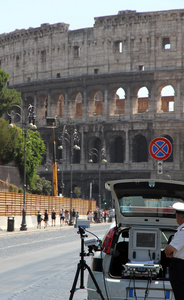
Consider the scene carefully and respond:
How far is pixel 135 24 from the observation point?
78.0 m

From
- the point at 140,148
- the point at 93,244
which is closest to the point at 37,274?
the point at 93,244

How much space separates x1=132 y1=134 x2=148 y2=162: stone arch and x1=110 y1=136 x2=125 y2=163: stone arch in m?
1.53

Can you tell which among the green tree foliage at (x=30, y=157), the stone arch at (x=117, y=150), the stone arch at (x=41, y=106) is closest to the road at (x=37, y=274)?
the green tree foliage at (x=30, y=157)

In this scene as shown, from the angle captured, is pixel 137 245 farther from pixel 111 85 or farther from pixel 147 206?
pixel 111 85

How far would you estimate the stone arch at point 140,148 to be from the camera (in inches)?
3054

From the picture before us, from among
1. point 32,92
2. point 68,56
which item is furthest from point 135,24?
point 32,92

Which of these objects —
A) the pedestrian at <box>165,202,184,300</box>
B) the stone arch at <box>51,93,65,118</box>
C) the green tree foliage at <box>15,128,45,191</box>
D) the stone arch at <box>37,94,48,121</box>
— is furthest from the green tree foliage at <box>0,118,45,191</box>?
the pedestrian at <box>165,202,184,300</box>

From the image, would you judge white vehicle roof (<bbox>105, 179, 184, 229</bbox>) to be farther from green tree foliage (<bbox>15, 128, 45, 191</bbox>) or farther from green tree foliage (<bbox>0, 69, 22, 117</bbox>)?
green tree foliage (<bbox>0, 69, 22, 117</bbox>)

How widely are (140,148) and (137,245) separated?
71042 millimetres

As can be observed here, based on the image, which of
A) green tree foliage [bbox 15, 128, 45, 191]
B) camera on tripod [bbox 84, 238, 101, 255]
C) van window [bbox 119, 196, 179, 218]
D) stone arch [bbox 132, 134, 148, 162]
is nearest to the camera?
camera on tripod [bbox 84, 238, 101, 255]

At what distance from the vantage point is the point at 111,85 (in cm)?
7919

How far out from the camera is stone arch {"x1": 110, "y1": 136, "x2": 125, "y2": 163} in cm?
7897

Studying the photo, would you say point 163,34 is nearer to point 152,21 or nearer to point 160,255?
point 152,21

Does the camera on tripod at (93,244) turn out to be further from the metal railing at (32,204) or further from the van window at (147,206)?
the metal railing at (32,204)
